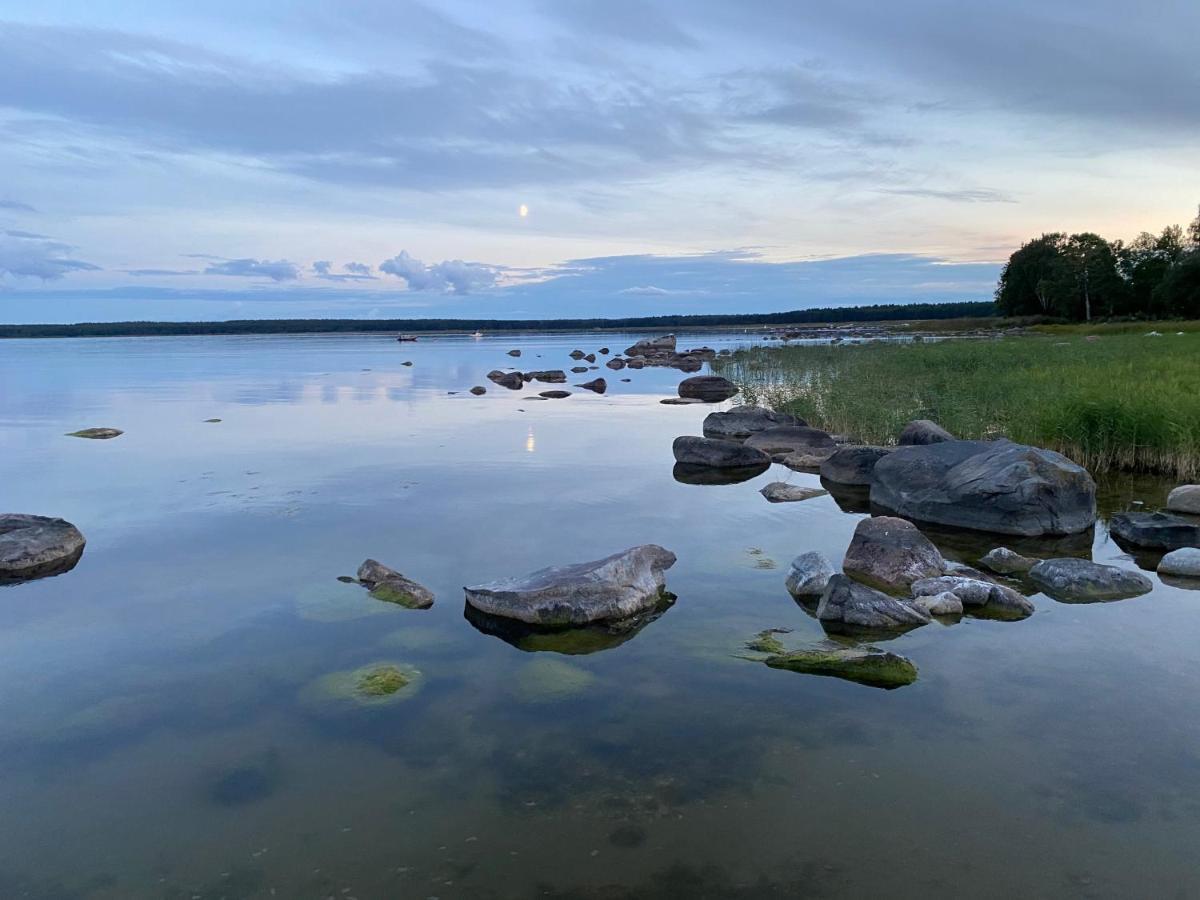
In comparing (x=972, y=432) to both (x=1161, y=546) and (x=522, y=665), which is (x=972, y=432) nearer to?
(x=1161, y=546)

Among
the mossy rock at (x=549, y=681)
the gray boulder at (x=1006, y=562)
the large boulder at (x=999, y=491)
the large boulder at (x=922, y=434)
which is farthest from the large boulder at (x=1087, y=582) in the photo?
the large boulder at (x=922, y=434)

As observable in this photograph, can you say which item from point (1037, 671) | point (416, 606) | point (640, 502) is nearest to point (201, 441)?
point (640, 502)

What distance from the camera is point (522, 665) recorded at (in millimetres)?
7742

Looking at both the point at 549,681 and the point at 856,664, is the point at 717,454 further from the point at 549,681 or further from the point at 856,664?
the point at 549,681

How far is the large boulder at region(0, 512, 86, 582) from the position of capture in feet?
34.7

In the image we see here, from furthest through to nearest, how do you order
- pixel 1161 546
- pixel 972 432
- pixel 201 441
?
pixel 201 441, pixel 972 432, pixel 1161 546

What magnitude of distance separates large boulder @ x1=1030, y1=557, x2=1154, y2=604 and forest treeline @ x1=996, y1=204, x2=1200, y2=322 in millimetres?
83172

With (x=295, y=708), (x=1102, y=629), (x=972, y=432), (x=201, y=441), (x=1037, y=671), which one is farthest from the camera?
(x=201, y=441)

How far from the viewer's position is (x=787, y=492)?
15.1 m

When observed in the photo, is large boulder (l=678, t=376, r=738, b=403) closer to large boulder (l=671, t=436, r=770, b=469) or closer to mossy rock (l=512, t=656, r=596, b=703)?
large boulder (l=671, t=436, r=770, b=469)

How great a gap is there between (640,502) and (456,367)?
45.1 meters

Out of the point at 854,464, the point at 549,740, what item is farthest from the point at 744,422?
the point at 549,740

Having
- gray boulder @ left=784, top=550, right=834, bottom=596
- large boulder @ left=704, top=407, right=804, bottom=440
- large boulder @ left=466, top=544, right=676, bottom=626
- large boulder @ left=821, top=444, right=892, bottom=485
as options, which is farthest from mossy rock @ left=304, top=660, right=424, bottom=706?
large boulder @ left=704, top=407, right=804, bottom=440

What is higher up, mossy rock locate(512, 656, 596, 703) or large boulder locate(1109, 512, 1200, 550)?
large boulder locate(1109, 512, 1200, 550)
